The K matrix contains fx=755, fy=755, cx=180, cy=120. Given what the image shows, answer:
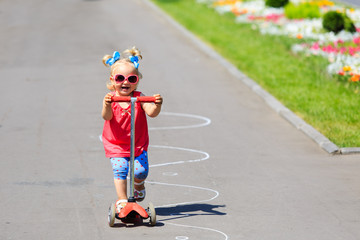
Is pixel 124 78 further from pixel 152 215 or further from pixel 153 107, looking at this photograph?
pixel 152 215

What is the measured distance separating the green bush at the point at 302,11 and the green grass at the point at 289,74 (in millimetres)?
1455

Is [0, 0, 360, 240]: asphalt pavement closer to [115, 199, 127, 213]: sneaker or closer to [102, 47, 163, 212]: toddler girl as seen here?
[115, 199, 127, 213]: sneaker

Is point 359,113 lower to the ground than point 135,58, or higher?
lower

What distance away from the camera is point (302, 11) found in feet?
73.8

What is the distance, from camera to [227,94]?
13883 mm

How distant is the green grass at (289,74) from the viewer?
1150 centimetres

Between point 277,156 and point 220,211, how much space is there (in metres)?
2.50

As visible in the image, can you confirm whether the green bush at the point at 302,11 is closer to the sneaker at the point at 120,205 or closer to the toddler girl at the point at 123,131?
the toddler girl at the point at 123,131

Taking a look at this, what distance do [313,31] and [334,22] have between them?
980mm

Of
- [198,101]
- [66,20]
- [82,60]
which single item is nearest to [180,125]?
[198,101]

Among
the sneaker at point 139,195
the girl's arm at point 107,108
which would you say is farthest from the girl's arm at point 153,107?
the sneaker at point 139,195

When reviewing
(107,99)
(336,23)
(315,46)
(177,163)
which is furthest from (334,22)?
(107,99)

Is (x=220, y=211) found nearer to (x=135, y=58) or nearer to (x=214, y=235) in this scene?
(x=214, y=235)

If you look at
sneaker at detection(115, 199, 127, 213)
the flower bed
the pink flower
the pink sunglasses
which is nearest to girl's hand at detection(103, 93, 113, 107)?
the pink sunglasses
